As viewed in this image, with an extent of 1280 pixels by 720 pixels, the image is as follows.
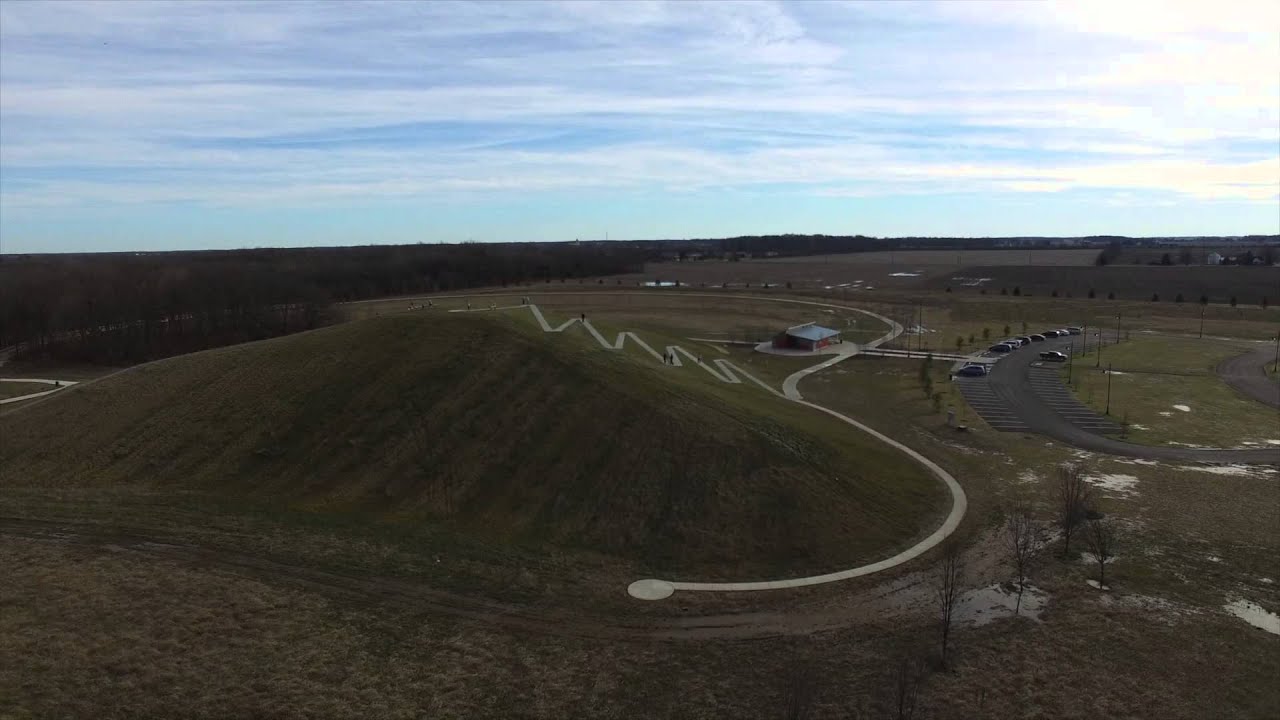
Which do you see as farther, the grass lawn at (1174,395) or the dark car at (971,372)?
the dark car at (971,372)

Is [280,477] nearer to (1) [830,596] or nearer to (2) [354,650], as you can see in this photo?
(2) [354,650]

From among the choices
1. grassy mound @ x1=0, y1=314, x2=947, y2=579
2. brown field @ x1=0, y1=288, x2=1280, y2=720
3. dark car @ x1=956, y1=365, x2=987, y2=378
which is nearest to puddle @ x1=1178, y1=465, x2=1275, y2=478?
brown field @ x1=0, y1=288, x2=1280, y2=720

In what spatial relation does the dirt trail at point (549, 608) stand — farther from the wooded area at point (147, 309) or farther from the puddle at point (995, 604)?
the wooded area at point (147, 309)

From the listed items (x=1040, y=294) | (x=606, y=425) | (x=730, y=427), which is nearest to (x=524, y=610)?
(x=606, y=425)

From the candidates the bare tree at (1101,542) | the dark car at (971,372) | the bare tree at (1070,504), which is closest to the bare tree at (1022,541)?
the bare tree at (1070,504)

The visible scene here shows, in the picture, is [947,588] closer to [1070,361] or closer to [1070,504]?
[1070,504]

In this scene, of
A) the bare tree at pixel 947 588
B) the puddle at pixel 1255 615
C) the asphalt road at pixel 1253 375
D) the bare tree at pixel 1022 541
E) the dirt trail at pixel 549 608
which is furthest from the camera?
the asphalt road at pixel 1253 375

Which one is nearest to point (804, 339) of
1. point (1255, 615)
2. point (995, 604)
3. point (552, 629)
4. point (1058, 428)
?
point (1058, 428)
